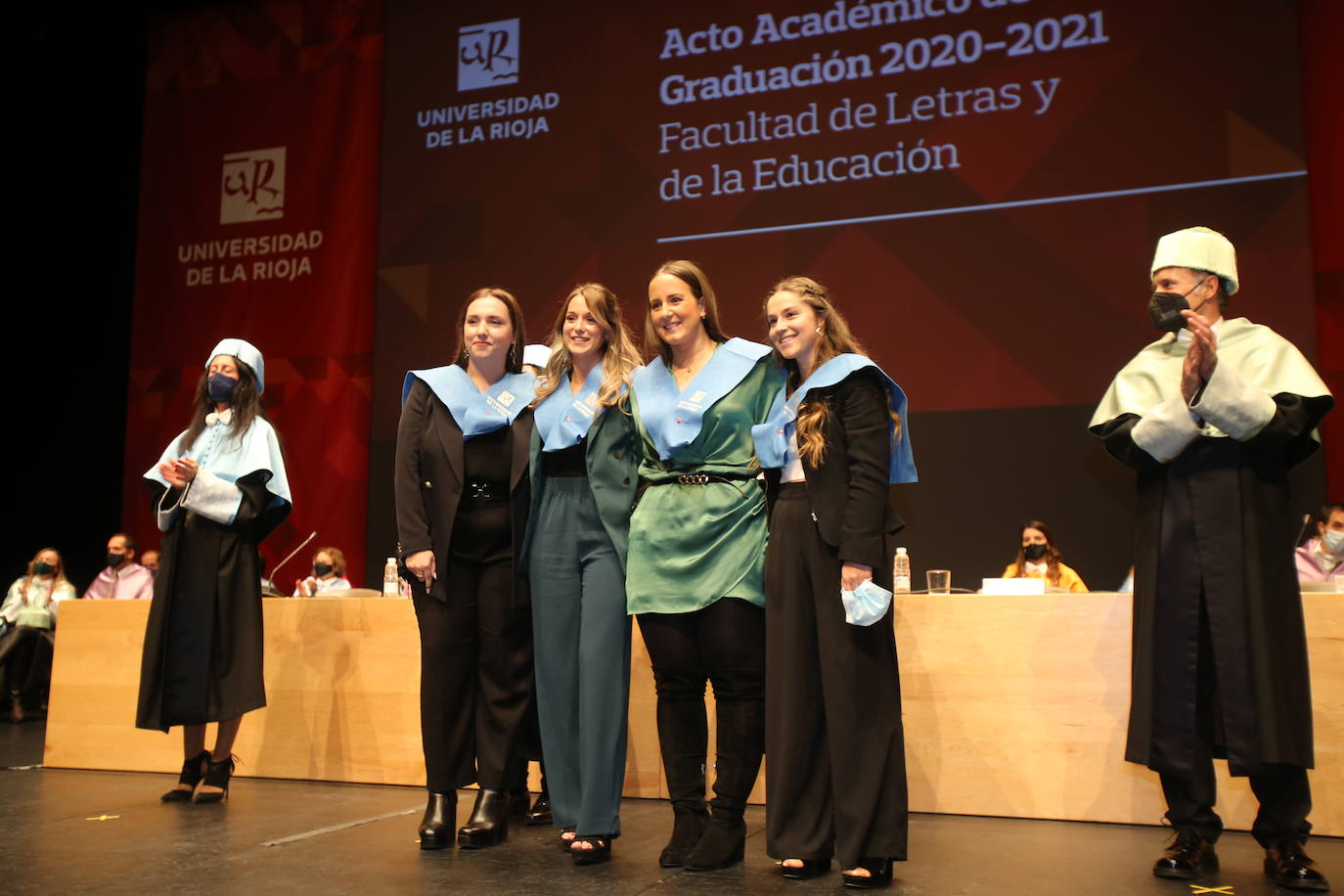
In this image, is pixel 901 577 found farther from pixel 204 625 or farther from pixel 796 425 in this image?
pixel 204 625

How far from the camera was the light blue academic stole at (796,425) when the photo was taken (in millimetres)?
2467

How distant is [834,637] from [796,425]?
439mm

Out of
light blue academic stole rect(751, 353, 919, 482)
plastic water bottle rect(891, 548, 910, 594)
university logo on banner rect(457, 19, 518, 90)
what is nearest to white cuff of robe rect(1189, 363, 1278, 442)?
light blue academic stole rect(751, 353, 919, 482)

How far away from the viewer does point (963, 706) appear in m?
3.32

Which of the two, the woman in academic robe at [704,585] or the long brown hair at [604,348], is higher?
the long brown hair at [604,348]

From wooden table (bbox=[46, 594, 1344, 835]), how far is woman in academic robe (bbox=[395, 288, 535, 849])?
0.85 m

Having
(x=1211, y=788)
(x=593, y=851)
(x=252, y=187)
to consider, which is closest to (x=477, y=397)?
(x=593, y=851)

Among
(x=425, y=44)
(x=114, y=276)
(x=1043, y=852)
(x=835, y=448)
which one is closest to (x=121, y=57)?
(x=114, y=276)

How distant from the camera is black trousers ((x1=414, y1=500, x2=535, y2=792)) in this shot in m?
2.80

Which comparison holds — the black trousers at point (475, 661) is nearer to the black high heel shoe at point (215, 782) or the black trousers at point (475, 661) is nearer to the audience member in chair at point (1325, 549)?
the black high heel shoe at point (215, 782)

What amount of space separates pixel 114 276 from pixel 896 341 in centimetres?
513

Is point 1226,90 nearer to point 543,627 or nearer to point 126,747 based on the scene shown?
point 543,627

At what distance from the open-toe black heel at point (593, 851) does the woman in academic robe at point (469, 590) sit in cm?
30

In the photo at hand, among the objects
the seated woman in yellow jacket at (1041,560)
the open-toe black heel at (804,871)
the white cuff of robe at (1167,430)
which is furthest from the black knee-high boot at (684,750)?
the seated woman in yellow jacket at (1041,560)
